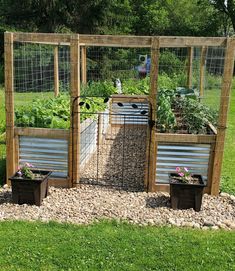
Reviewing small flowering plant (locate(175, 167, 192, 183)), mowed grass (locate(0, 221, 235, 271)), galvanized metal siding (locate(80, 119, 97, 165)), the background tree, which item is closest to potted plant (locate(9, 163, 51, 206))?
mowed grass (locate(0, 221, 235, 271))

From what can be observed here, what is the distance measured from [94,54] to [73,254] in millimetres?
13092

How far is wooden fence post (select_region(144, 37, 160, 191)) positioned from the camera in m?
Result: 4.60

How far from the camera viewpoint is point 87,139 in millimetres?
6293

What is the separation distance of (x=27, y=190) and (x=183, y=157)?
1.98m

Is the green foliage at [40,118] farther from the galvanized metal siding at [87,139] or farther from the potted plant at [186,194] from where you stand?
the potted plant at [186,194]

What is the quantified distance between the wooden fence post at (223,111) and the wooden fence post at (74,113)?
1.78 meters

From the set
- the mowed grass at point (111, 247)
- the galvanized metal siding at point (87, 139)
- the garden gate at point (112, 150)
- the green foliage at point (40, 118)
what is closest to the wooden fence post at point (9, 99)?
the green foliage at point (40, 118)

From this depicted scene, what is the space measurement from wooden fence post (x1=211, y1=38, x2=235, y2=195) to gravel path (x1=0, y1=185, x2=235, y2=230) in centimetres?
27

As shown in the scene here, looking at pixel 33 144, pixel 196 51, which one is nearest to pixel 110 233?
pixel 33 144

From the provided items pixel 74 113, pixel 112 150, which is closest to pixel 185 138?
pixel 74 113

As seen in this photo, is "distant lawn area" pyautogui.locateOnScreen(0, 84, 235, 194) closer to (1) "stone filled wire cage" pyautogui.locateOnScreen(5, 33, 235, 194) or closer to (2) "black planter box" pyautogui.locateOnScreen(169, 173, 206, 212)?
(1) "stone filled wire cage" pyautogui.locateOnScreen(5, 33, 235, 194)

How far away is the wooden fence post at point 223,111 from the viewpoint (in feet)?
14.9

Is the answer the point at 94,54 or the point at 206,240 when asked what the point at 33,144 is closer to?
the point at 206,240

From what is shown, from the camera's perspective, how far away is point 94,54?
15719mm
